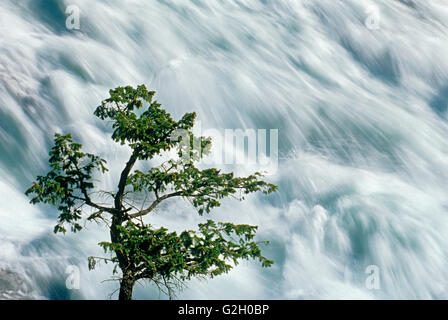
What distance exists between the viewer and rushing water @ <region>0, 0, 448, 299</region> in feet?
53.8

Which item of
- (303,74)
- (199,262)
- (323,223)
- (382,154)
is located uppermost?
(303,74)

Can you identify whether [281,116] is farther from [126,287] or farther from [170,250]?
[170,250]

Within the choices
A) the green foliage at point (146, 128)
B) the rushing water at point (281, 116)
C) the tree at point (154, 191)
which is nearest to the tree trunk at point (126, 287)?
the tree at point (154, 191)

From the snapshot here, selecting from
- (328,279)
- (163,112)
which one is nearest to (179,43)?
(328,279)

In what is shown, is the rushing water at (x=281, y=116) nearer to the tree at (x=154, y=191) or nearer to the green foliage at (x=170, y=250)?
the tree at (x=154, y=191)

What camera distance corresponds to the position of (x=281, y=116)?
22219mm

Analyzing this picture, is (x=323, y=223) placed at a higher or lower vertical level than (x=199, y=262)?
higher

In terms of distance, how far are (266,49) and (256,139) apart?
698 cm

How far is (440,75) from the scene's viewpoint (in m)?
26.5

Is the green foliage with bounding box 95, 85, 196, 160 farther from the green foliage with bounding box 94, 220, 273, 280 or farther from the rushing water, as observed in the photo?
the rushing water

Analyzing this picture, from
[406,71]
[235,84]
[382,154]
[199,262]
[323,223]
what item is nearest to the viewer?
[199,262]

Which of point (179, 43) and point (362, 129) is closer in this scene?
point (362, 129)

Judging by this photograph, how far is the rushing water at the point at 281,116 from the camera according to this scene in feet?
53.8

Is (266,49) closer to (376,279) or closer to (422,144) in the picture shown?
(422,144)
